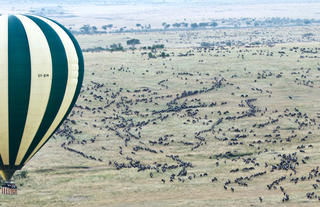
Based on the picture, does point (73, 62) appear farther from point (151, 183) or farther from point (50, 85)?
point (151, 183)

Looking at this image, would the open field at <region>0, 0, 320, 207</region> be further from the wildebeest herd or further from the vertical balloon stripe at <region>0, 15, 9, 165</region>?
the vertical balloon stripe at <region>0, 15, 9, 165</region>

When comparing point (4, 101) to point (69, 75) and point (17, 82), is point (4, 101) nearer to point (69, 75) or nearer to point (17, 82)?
point (17, 82)

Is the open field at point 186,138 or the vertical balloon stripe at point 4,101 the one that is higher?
the vertical balloon stripe at point 4,101

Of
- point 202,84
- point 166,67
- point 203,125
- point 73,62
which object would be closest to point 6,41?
point 73,62

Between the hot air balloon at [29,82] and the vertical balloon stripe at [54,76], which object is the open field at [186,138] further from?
the hot air balloon at [29,82]

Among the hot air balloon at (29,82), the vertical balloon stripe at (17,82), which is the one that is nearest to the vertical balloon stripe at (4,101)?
the hot air balloon at (29,82)

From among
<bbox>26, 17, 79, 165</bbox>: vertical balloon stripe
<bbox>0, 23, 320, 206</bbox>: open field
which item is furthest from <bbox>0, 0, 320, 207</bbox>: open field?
<bbox>26, 17, 79, 165</bbox>: vertical balloon stripe

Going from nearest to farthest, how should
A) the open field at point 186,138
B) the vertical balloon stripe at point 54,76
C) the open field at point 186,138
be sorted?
the vertical balloon stripe at point 54,76, the open field at point 186,138, the open field at point 186,138

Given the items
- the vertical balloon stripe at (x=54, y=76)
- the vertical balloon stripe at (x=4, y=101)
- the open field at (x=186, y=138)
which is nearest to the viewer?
the vertical balloon stripe at (x=4, y=101)
